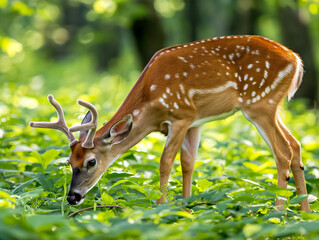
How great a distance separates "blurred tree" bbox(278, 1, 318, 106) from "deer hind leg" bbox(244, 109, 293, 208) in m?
8.31

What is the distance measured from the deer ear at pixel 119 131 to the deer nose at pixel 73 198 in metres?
0.55

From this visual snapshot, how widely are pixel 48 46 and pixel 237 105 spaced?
1410 inches

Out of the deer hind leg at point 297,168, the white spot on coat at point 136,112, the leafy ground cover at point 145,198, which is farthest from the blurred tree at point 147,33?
the white spot on coat at point 136,112

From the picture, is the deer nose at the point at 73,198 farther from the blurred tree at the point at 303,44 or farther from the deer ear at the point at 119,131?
the blurred tree at the point at 303,44

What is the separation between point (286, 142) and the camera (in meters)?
5.31

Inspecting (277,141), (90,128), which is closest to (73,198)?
(90,128)

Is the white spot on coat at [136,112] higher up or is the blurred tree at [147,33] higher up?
the white spot on coat at [136,112]

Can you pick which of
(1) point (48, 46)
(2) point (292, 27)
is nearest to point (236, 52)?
(2) point (292, 27)

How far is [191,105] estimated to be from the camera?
5148 mm

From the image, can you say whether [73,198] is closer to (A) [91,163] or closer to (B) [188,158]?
(A) [91,163]

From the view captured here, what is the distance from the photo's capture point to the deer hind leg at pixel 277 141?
5.27m

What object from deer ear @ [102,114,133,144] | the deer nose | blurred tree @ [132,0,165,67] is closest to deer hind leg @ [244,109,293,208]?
deer ear @ [102,114,133,144]

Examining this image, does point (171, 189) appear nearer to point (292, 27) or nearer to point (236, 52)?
point (236, 52)

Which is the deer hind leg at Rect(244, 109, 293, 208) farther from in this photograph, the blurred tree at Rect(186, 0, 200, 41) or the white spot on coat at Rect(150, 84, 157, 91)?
the blurred tree at Rect(186, 0, 200, 41)
